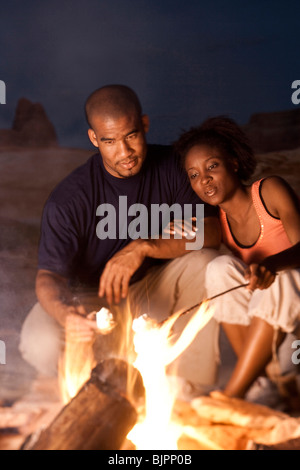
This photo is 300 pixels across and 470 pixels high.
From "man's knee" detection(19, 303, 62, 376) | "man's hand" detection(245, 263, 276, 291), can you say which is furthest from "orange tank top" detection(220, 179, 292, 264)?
"man's knee" detection(19, 303, 62, 376)

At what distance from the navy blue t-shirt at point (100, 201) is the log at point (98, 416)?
0.65 meters

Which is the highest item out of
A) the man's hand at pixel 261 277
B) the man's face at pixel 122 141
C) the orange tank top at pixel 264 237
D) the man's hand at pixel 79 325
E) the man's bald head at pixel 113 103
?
the man's bald head at pixel 113 103

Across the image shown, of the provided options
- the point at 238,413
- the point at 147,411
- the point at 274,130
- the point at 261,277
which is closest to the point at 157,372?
the point at 147,411

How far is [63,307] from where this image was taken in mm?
1770

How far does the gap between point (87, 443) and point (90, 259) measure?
A: 35.9 inches

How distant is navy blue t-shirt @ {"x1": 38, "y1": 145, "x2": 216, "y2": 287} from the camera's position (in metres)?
1.93

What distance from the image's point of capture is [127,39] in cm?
217

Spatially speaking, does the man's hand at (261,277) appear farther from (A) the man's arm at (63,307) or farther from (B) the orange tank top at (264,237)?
(A) the man's arm at (63,307)

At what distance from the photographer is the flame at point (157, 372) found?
60.3 inches

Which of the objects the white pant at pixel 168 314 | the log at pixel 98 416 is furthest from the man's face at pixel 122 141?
the log at pixel 98 416
